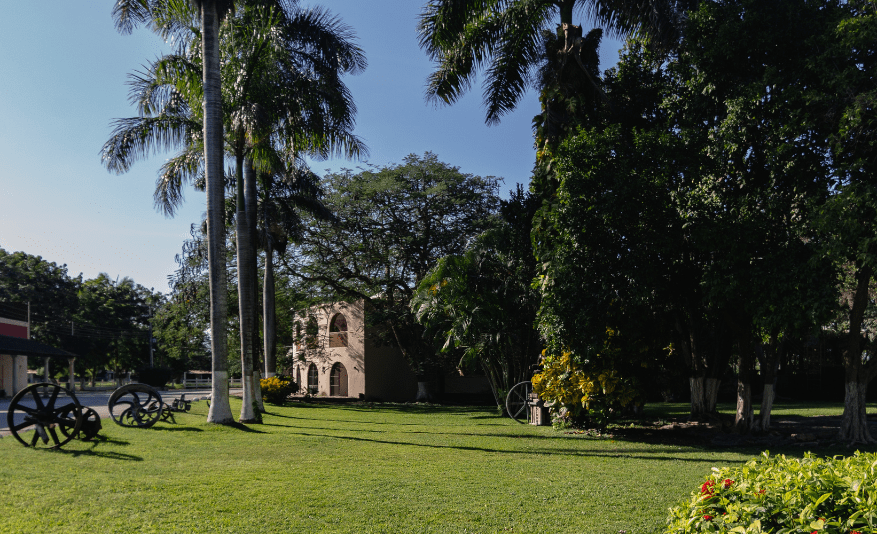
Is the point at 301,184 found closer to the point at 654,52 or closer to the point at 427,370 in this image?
the point at 427,370

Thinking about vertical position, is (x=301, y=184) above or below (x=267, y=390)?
above

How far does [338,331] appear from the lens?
113ft

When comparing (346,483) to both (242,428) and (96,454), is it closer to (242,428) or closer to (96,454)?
(96,454)

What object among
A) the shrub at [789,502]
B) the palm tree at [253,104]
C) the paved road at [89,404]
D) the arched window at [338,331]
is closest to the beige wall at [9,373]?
the paved road at [89,404]

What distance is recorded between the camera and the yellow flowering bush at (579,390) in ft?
44.5

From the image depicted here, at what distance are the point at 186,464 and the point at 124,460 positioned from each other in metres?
1.11

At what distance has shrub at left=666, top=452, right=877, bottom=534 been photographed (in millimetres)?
2721

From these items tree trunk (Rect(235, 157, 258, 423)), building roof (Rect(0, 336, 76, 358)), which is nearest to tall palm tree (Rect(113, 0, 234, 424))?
tree trunk (Rect(235, 157, 258, 423))

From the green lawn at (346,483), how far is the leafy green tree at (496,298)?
5.13 meters

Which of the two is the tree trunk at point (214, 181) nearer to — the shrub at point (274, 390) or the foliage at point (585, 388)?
the foliage at point (585, 388)

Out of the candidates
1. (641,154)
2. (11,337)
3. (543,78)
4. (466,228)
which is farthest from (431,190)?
(11,337)

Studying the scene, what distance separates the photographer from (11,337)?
3575 cm

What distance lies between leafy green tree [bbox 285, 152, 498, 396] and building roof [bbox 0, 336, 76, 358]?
15.6m

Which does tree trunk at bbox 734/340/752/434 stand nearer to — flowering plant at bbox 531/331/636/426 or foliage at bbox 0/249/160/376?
flowering plant at bbox 531/331/636/426
